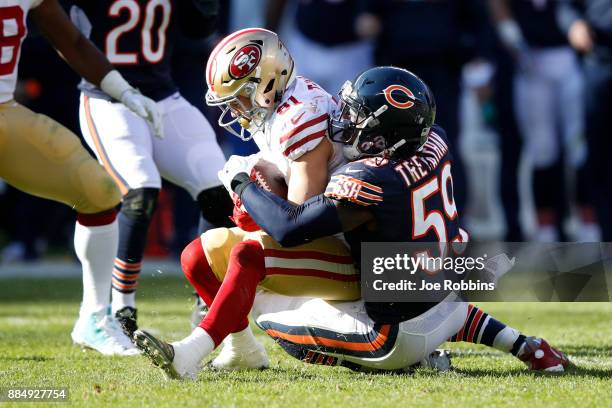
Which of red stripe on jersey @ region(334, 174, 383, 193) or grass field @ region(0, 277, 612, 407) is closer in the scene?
grass field @ region(0, 277, 612, 407)

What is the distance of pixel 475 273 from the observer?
14.5 feet

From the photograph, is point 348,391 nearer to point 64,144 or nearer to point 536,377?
point 536,377

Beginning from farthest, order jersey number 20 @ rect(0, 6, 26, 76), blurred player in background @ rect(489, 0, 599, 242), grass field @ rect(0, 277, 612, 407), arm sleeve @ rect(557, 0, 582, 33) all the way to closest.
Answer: blurred player in background @ rect(489, 0, 599, 242) < arm sleeve @ rect(557, 0, 582, 33) < jersey number 20 @ rect(0, 6, 26, 76) < grass field @ rect(0, 277, 612, 407)

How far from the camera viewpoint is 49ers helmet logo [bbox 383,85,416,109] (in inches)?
163

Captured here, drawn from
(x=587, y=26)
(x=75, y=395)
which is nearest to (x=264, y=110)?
(x=75, y=395)

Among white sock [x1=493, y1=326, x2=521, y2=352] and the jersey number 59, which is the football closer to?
the jersey number 59

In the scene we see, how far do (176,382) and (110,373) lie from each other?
0.48 meters

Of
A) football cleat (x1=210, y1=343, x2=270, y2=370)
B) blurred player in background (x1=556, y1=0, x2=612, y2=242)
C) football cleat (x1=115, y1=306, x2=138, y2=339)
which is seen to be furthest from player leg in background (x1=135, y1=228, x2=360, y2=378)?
blurred player in background (x1=556, y1=0, x2=612, y2=242)

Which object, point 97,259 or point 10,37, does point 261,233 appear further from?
point 10,37

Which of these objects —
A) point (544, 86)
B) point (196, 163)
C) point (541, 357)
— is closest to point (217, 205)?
point (196, 163)

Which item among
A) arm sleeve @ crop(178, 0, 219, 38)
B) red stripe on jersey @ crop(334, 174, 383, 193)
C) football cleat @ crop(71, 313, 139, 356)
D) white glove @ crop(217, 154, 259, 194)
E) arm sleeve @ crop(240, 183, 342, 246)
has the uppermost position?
arm sleeve @ crop(178, 0, 219, 38)

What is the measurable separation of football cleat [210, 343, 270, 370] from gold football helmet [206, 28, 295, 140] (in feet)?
2.80

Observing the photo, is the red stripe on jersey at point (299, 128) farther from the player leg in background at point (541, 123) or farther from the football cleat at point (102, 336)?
the player leg in background at point (541, 123)

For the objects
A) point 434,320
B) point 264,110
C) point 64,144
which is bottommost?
point 434,320
